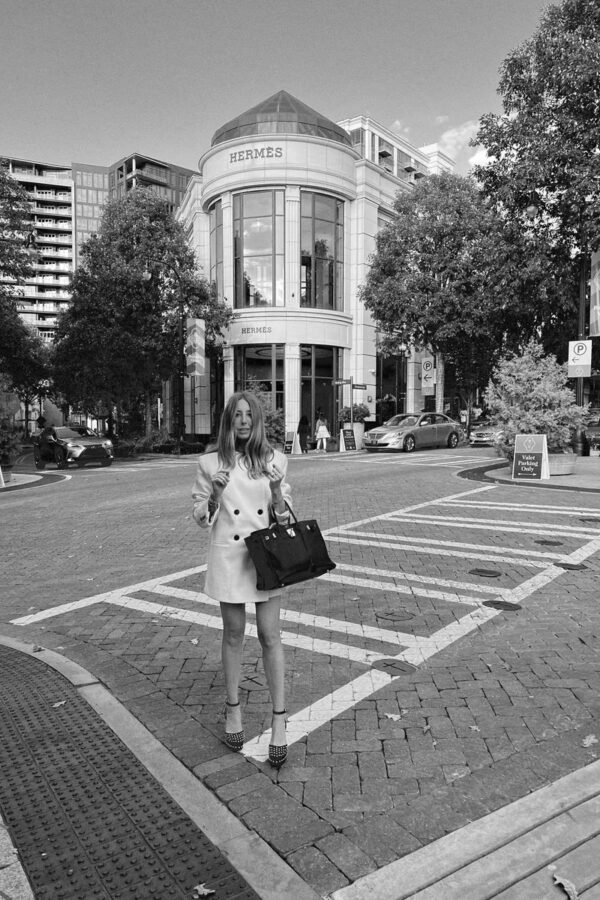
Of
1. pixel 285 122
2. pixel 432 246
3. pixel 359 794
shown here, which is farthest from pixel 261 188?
pixel 359 794

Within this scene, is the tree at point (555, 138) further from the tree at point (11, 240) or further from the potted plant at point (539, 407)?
the tree at point (11, 240)

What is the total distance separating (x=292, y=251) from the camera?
98.9 feet

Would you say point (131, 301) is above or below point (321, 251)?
below

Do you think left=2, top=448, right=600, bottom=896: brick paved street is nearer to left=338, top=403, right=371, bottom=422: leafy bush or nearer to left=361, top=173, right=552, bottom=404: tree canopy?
left=361, top=173, right=552, bottom=404: tree canopy

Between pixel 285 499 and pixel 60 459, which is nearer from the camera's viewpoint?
pixel 285 499

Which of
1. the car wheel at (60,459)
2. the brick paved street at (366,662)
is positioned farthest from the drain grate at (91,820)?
the car wheel at (60,459)

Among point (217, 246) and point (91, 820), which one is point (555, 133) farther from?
point (91, 820)

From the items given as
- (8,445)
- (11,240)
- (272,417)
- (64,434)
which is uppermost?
(11,240)

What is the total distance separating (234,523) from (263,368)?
27.8 metres

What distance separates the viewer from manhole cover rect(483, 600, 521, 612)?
5.44 metres

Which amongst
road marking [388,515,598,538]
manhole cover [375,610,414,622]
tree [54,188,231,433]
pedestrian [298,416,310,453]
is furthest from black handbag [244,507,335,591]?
pedestrian [298,416,310,453]

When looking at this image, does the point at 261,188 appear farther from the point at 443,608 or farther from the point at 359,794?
the point at 359,794

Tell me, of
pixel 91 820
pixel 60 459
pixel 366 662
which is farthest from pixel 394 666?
pixel 60 459

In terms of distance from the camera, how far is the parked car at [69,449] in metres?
21.8
